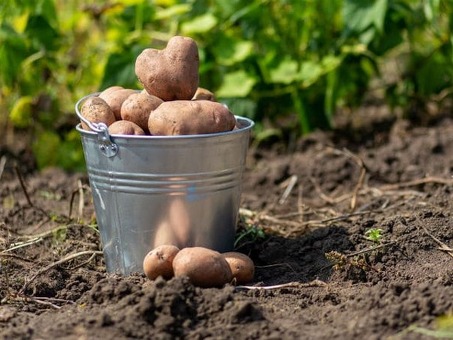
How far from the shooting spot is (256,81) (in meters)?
5.39

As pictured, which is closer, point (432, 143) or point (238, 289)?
point (238, 289)

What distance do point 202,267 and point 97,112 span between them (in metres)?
0.71

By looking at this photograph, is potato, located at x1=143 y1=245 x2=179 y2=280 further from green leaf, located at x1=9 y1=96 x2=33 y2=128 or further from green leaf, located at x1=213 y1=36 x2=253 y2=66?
green leaf, located at x1=9 y1=96 x2=33 y2=128

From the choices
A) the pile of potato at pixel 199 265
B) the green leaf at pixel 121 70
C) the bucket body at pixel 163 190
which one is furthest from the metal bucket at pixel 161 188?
the green leaf at pixel 121 70

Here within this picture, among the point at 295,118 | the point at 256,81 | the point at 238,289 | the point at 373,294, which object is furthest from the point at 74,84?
the point at 373,294

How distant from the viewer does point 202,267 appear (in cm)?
310

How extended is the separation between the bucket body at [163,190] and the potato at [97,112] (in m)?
0.06

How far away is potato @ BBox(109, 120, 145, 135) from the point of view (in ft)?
10.6

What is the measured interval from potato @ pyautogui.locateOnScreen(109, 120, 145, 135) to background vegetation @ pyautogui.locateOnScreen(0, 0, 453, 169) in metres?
1.93

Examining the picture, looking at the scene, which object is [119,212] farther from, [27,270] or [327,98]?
[327,98]

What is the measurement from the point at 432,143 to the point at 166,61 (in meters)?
2.26

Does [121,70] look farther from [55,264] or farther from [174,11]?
[55,264]

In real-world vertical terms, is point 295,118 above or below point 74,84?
below

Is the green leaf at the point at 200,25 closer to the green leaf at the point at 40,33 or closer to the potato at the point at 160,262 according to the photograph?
the green leaf at the point at 40,33
